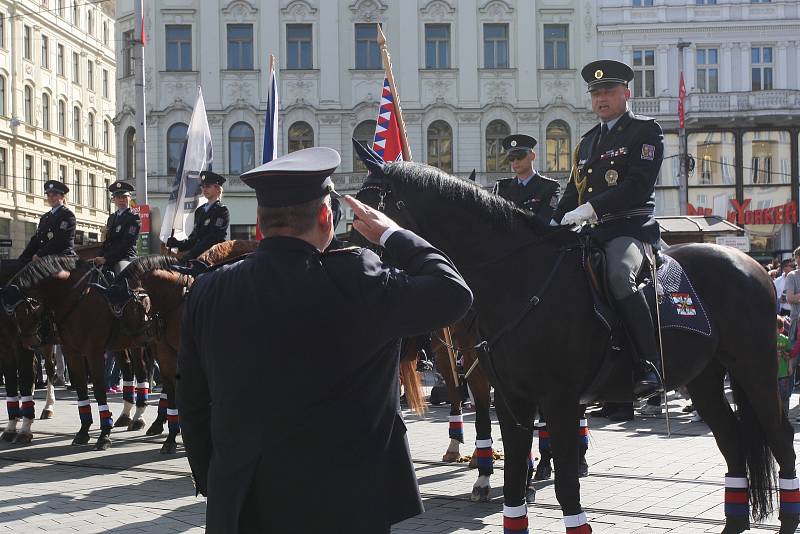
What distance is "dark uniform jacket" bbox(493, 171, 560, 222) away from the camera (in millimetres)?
8766

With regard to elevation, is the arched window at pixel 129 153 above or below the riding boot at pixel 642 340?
above

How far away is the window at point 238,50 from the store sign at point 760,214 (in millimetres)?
19370

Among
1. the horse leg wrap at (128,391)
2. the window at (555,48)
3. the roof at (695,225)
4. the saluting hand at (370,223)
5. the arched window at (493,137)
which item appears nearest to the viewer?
the saluting hand at (370,223)

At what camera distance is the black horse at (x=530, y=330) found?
5.62 metres

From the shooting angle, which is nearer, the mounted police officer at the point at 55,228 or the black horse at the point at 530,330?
the black horse at the point at 530,330

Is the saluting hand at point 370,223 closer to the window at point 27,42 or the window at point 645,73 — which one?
the window at point 645,73

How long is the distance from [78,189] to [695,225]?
46356mm

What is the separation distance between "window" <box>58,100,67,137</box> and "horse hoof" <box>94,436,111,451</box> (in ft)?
167

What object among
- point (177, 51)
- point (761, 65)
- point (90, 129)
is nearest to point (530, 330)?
point (177, 51)

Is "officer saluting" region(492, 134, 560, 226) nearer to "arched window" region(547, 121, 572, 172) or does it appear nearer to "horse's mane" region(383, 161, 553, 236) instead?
"horse's mane" region(383, 161, 553, 236)

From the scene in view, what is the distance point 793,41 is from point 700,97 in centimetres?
480

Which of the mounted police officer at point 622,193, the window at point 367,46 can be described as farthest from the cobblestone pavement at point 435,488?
the window at point 367,46

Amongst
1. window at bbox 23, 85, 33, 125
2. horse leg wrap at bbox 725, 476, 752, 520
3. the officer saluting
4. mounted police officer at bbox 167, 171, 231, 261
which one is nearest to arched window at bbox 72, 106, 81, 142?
window at bbox 23, 85, 33, 125

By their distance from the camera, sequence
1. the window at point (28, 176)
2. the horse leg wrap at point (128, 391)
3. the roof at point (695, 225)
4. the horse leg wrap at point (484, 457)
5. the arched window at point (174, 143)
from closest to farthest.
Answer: the horse leg wrap at point (484, 457)
the horse leg wrap at point (128, 391)
the roof at point (695, 225)
the arched window at point (174, 143)
the window at point (28, 176)
